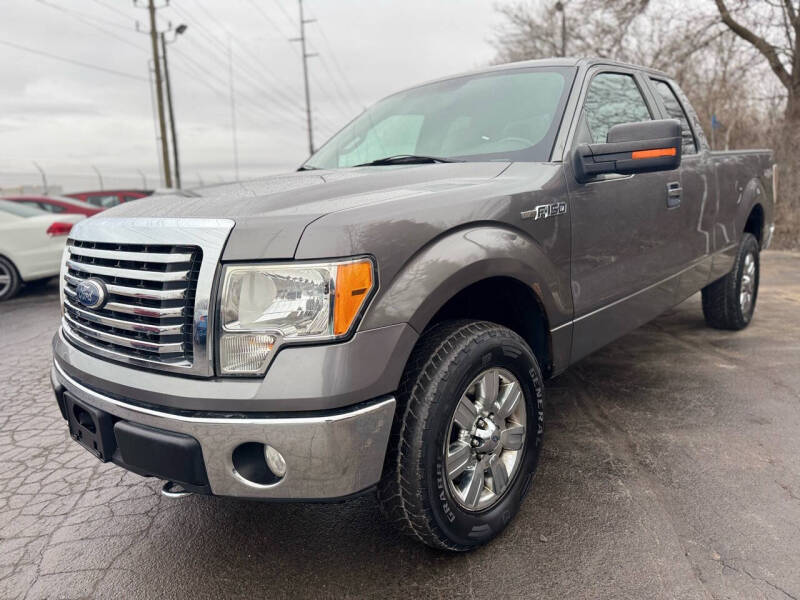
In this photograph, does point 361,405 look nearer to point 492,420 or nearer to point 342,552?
point 492,420

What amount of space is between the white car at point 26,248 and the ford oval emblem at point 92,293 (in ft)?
21.4

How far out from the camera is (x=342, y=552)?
229 cm

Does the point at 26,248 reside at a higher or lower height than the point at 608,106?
lower

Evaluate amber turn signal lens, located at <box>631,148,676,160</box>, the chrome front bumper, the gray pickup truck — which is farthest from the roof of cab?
the chrome front bumper

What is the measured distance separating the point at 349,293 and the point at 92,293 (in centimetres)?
95

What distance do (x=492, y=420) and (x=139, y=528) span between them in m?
1.52

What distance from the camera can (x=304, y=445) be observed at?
1767 mm

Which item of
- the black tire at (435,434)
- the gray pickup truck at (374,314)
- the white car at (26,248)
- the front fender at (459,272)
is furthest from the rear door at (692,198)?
the white car at (26,248)

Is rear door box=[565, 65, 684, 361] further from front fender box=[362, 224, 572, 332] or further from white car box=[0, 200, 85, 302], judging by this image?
white car box=[0, 200, 85, 302]

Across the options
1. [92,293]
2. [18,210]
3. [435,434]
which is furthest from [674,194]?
[18,210]

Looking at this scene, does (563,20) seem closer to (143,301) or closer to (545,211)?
(545,211)

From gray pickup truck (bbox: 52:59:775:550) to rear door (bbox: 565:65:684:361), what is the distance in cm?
2

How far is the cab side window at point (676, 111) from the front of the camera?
3945 millimetres

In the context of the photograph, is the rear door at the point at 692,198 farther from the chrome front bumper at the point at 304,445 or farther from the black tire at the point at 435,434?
the chrome front bumper at the point at 304,445
